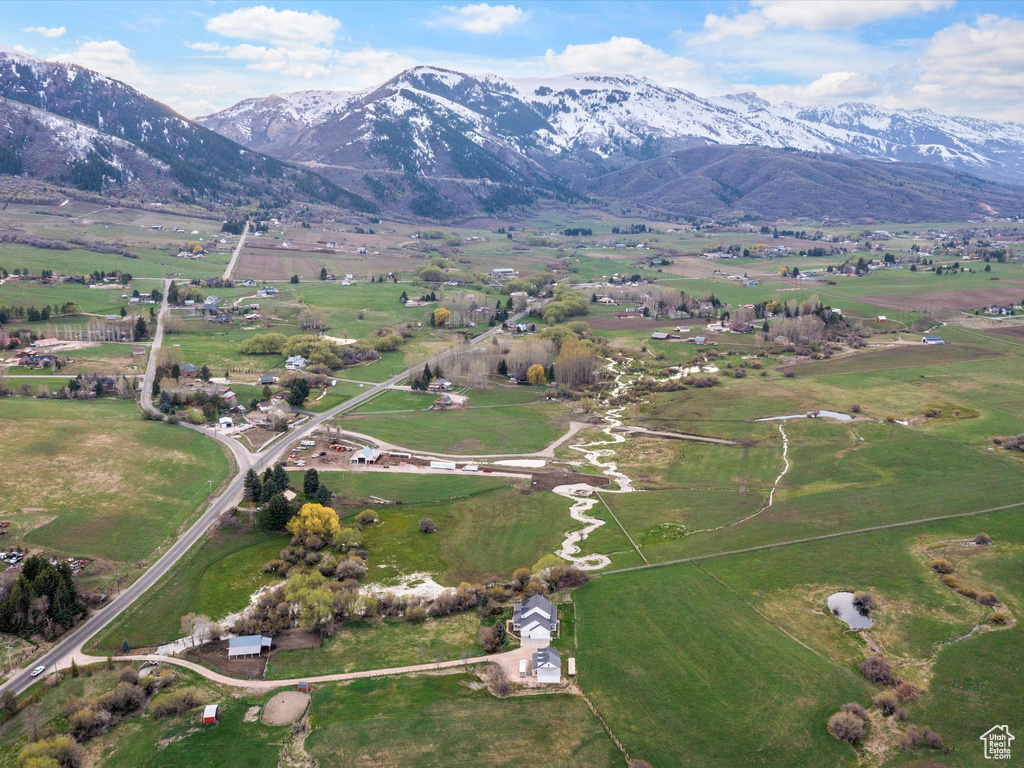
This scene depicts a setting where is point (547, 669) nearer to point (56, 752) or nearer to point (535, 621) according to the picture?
point (535, 621)

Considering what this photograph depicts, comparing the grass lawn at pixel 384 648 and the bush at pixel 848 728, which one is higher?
the bush at pixel 848 728

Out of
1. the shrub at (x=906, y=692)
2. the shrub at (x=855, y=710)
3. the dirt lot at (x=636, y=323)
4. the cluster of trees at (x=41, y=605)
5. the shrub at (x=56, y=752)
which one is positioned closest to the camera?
the shrub at (x=56, y=752)

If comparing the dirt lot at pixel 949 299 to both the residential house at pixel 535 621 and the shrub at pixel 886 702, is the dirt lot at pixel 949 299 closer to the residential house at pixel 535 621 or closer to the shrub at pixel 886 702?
the shrub at pixel 886 702

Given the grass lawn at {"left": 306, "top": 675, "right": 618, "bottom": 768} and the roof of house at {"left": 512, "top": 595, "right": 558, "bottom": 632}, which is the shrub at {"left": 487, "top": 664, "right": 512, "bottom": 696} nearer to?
the grass lawn at {"left": 306, "top": 675, "right": 618, "bottom": 768}

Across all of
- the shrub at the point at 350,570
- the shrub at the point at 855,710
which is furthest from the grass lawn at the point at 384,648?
the shrub at the point at 855,710

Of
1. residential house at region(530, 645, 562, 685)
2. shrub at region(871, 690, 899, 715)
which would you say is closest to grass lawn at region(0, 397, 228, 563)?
residential house at region(530, 645, 562, 685)

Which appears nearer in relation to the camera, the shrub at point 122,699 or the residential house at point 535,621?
the shrub at point 122,699

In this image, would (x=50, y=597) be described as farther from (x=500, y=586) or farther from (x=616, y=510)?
(x=616, y=510)

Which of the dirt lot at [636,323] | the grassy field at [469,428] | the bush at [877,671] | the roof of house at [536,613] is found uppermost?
the dirt lot at [636,323]
